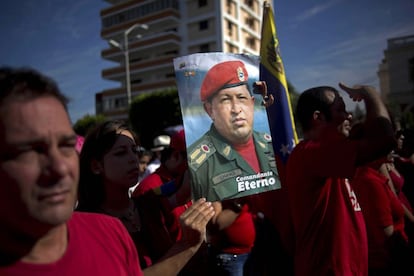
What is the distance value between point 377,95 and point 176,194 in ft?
4.65

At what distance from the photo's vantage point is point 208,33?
3916cm

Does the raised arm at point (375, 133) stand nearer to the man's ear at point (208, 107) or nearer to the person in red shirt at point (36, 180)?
the man's ear at point (208, 107)

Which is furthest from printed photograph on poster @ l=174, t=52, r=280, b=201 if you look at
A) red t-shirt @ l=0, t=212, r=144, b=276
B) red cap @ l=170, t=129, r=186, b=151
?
red cap @ l=170, t=129, r=186, b=151

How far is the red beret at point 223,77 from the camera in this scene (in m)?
1.75

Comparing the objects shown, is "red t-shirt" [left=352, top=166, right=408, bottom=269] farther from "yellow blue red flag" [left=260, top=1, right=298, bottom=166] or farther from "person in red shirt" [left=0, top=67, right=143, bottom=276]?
"person in red shirt" [left=0, top=67, right=143, bottom=276]

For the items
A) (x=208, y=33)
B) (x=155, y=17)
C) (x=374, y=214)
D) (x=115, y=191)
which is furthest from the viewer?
(x=155, y=17)

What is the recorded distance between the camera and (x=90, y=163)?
2.06 m

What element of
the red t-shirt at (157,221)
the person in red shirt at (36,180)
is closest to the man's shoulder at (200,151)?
the red t-shirt at (157,221)

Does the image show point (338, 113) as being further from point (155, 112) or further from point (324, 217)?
point (155, 112)

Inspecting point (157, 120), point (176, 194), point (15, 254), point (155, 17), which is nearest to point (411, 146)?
point (176, 194)

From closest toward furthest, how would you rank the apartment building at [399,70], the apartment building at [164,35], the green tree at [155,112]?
the green tree at [155,112]
the apartment building at [399,70]
the apartment building at [164,35]

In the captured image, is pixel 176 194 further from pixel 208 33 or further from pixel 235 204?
pixel 208 33

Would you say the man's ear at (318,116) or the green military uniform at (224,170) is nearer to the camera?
the green military uniform at (224,170)

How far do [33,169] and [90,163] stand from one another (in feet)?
3.79
